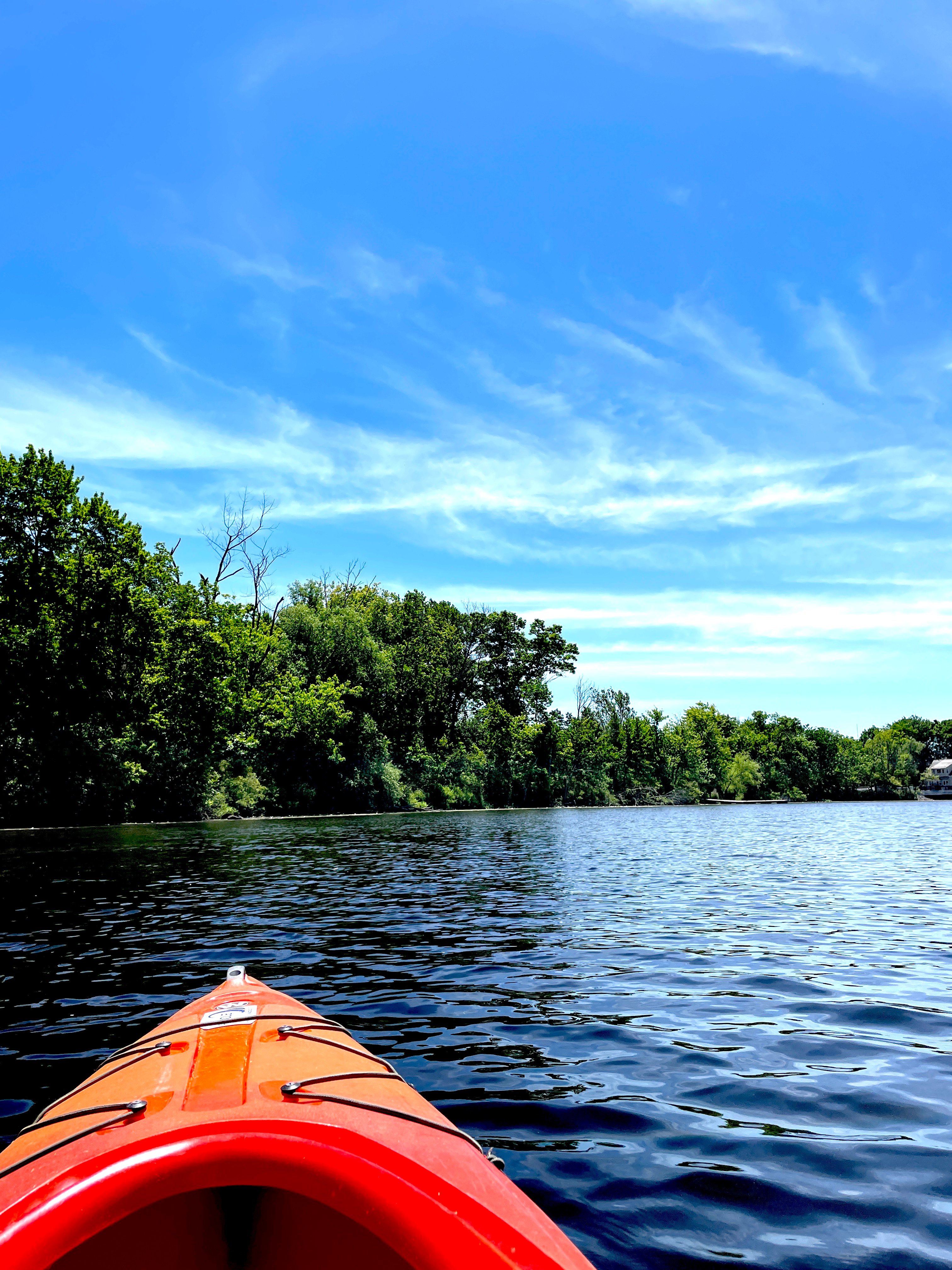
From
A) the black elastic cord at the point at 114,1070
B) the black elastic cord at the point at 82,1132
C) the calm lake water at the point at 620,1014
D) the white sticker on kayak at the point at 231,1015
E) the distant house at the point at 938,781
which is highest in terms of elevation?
the black elastic cord at the point at 82,1132

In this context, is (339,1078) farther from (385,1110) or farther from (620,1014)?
(620,1014)

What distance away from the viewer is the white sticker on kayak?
396 centimetres

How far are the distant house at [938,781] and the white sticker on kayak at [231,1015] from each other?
14767 centimetres

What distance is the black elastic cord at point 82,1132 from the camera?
8.59ft

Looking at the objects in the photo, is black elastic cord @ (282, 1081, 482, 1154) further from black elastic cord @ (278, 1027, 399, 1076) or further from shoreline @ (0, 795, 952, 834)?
shoreline @ (0, 795, 952, 834)

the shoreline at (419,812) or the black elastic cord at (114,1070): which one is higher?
the black elastic cord at (114,1070)

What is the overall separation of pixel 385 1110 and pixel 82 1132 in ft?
3.50

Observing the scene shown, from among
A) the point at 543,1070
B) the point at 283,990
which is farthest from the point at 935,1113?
the point at 283,990

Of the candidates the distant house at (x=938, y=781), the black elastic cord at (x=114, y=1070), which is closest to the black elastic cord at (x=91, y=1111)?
the black elastic cord at (x=114, y=1070)

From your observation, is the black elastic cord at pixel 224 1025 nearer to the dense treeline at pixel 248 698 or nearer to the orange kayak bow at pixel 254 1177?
the orange kayak bow at pixel 254 1177

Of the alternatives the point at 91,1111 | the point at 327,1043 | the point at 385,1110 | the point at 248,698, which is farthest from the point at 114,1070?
the point at 248,698

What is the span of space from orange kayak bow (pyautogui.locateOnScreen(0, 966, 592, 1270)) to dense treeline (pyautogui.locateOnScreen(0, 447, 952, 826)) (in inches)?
1456

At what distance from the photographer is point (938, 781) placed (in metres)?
132

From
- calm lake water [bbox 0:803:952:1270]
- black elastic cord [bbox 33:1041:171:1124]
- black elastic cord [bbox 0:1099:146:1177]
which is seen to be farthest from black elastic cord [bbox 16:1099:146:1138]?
calm lake water [bbox 0:803:952:1270]
